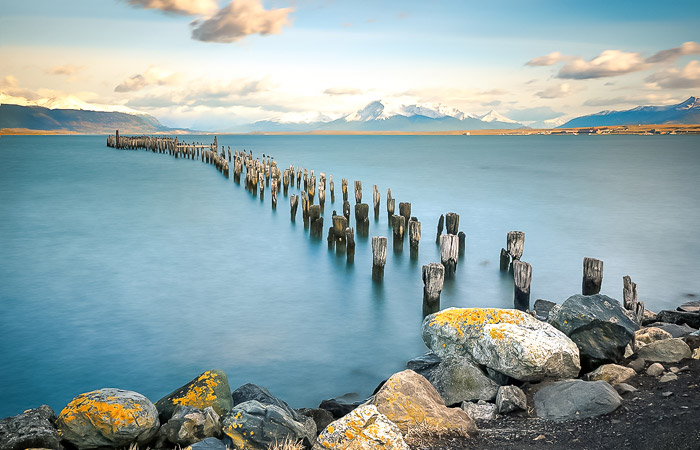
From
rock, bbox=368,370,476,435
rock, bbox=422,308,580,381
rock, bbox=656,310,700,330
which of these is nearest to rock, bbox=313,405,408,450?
rock, bbox=368,370,476,435

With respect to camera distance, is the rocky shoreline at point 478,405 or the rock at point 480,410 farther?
the rock at point 480,410

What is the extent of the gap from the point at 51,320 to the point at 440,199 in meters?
24.4

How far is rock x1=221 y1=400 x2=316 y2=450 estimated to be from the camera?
19.3ft

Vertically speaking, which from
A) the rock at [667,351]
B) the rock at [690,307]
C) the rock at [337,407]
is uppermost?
the rock at [667,351]

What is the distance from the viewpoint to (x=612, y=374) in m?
7.44

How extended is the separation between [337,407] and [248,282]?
798cm

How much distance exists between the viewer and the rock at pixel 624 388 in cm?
693

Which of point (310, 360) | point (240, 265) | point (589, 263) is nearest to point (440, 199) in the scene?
point (240, 265)

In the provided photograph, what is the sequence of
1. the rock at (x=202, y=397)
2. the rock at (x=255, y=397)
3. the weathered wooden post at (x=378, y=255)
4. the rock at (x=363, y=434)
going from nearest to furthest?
the rock at (x=363, y=434)
the rock at (x=202, y=397)
the rock at (x=255, y=397)
the weathered wooden post at (x=378, y=255)

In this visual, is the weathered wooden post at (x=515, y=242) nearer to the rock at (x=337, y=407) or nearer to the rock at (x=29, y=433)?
the rock at (x=337, y=407)

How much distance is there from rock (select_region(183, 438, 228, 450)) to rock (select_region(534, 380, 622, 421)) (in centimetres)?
377

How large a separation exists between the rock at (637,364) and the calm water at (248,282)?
387 centimetres

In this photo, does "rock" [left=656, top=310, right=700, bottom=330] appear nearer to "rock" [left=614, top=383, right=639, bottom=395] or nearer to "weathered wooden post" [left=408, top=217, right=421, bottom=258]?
"rock" [left=614, top=383, right=639, bottom=395]

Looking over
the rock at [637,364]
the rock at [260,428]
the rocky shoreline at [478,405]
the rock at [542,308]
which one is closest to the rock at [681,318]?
the rocky shoreline at [478,405]
